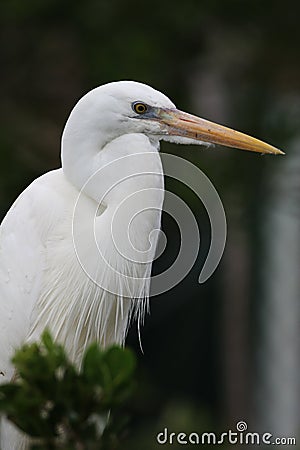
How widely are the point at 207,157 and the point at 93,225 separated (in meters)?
2.30

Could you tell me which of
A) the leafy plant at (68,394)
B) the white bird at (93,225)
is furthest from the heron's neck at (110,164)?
the leafy plant at (68,394)

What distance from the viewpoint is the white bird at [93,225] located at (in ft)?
7.13

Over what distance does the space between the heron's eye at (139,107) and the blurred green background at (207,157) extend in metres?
1.83

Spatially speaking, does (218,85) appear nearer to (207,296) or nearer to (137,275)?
(207,296)

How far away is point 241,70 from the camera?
5.54 m

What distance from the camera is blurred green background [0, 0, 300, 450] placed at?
14.9 feet


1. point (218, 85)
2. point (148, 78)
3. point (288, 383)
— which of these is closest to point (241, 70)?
point (218, 85)

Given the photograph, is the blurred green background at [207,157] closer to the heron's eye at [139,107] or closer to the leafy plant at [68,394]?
the heron's eye at [139,107]

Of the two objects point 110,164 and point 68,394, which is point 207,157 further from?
point 68,394

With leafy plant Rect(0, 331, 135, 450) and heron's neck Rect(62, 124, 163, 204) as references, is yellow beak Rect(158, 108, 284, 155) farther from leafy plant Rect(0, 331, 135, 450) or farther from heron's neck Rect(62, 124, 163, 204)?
leafy plant Rect(0, 331, 135, 450)

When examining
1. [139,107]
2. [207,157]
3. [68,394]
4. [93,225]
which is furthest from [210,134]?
[207,157]

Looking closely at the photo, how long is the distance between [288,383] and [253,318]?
64cm

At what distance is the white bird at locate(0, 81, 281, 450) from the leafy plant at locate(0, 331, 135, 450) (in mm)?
790

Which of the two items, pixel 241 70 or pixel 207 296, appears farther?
pixel 207 296
